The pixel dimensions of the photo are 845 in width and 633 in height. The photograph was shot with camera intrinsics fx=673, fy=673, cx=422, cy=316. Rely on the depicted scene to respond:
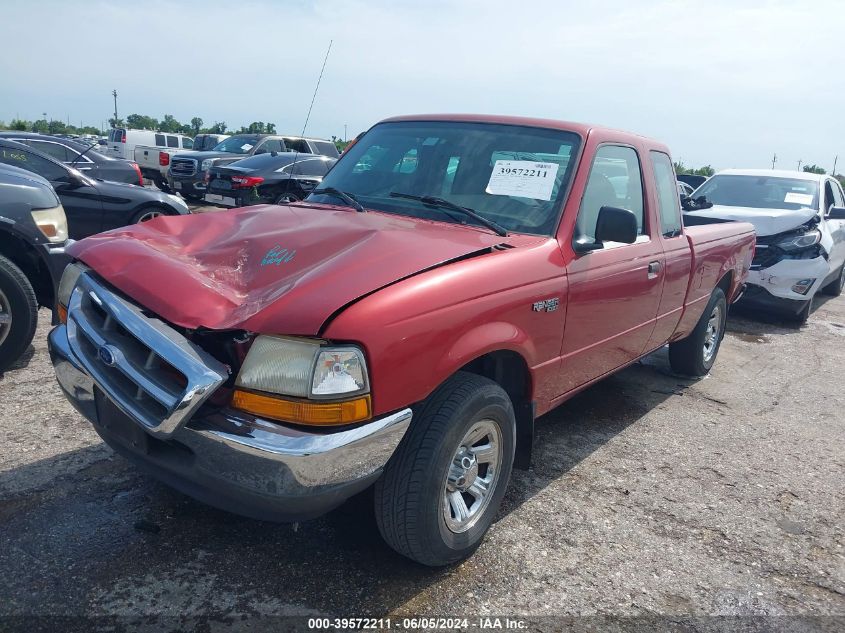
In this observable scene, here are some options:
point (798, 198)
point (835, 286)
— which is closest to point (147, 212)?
point (798, 198)

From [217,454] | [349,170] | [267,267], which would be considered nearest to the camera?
[217,454]

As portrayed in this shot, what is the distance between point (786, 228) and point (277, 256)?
7.49 metres

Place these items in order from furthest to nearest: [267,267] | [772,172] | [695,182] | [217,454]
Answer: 1. [695,182]
2. [772,172]
3. [267,267]
4. [217,454]

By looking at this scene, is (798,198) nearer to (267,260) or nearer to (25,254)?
(267,260)

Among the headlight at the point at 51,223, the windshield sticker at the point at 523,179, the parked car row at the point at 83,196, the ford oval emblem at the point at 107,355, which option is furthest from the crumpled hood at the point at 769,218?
the ford oval emblem at the point at 107,355

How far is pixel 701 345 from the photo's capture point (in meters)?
5.70

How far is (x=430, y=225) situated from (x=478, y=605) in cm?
174

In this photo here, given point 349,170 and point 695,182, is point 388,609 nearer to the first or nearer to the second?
point 349,170

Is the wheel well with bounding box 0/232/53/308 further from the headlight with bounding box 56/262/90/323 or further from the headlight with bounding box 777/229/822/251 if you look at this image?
the headlight with bounding box 777/229/822/251

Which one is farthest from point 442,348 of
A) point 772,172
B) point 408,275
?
point 772,172

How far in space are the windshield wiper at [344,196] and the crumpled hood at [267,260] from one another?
0.47 feet

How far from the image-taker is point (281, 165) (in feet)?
41.2

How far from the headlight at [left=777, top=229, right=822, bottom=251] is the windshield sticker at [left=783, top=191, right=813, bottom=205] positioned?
84 cm

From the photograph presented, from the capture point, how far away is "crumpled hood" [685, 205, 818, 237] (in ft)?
27.2
